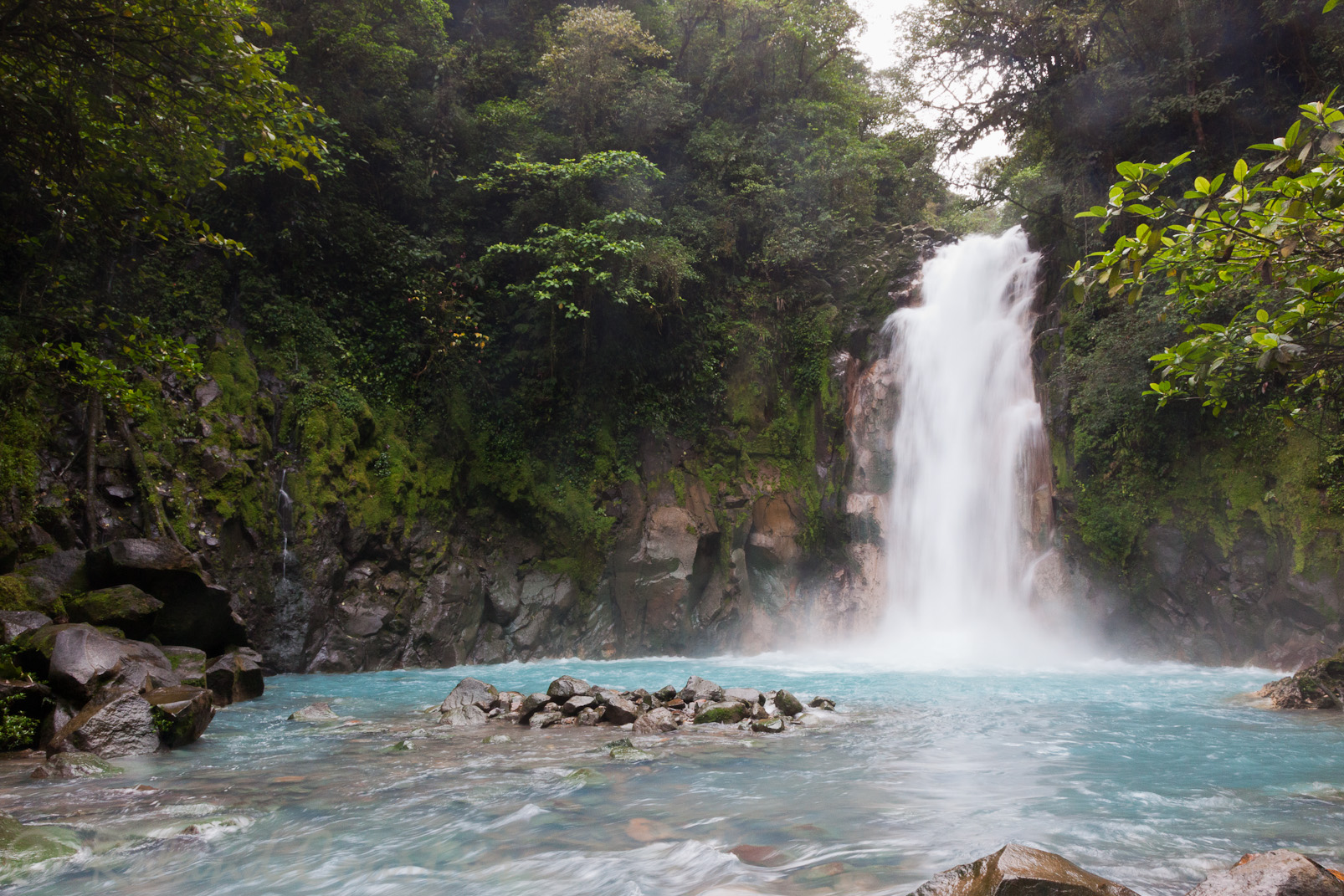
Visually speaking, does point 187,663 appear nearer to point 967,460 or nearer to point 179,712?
point 179,712

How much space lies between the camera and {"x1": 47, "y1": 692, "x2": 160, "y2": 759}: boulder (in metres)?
5.71

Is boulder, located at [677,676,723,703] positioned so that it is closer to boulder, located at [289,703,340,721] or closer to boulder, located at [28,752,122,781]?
Result: boulder, located at [289,703,340,721]

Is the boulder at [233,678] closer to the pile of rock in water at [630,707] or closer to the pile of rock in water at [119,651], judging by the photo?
the pile of rock in water at [119,651]

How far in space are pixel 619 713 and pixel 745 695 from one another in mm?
1600

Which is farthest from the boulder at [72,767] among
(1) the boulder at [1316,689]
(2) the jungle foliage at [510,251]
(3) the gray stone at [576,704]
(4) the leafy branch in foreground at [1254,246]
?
(1) the boulder at [1316,689]

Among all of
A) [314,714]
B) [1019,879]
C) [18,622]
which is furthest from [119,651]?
[1019,879]

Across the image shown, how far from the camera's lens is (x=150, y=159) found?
7352mm

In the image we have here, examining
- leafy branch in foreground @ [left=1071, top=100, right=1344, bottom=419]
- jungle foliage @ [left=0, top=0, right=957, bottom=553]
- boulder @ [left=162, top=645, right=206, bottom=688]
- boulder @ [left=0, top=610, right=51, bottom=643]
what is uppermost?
jungle foliage @ [left=0, top=0, right=957, bottom=553]

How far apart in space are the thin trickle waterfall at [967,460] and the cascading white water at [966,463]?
2 centimetres

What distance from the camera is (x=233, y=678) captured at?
894cm

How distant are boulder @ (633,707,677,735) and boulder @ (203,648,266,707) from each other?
497cm

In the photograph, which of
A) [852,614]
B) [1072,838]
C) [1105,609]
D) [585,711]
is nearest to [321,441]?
[585,711]

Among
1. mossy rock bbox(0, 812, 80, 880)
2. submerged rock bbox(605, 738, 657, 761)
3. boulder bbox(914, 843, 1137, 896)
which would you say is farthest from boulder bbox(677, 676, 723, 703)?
mossy rock bbox(0, 812, 80, 880)

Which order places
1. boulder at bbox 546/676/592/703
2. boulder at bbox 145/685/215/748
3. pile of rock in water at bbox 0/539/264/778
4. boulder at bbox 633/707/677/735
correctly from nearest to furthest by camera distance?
pile of rock in water at bbox 0/539/264/778, boulder at bbox 145/685/215/748, boulder at bbox 633/707/677/735, boulder at bbox 546/676/592/703
